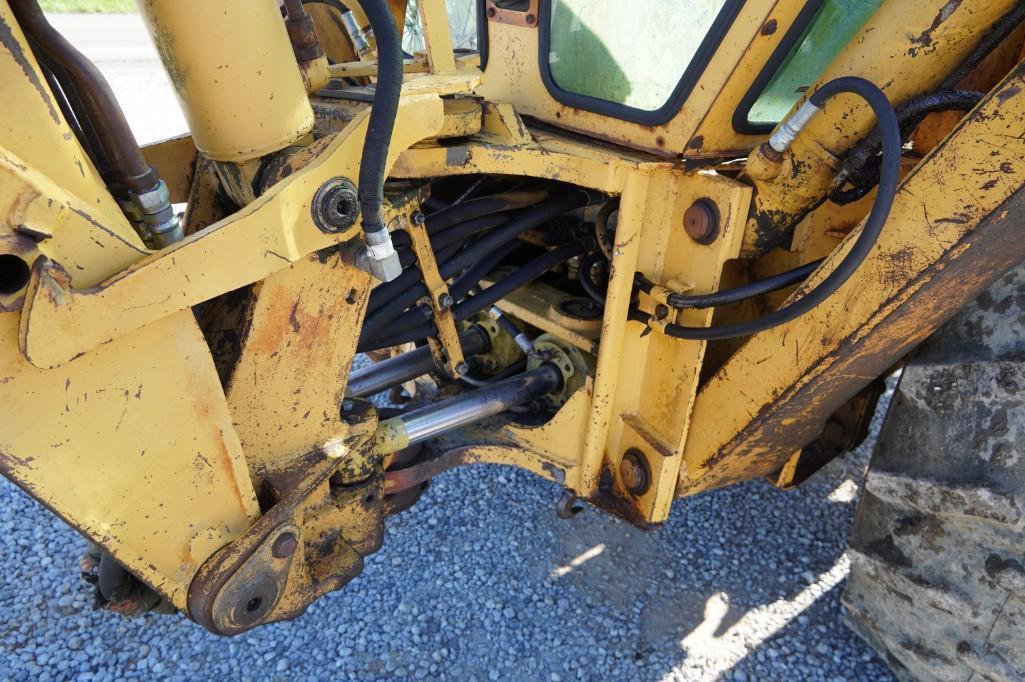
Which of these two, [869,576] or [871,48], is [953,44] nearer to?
→ [871,48]

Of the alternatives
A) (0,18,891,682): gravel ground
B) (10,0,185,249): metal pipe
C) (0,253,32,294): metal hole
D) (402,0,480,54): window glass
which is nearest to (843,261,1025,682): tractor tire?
(0,18,891,682): gravel ground

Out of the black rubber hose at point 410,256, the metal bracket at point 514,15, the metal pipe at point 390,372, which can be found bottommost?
the metal pipe at point 390,372

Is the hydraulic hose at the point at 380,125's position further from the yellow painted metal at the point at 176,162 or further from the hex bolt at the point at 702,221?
the hex bolt at the point at 702,221

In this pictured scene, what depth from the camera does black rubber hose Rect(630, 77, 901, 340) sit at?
111 cm

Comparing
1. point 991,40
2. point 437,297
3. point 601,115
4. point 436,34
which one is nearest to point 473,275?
point 437,297

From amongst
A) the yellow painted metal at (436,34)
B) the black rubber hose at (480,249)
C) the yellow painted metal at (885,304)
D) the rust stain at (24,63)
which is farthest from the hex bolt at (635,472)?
the rust stain at (24,63)

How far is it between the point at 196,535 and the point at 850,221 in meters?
1.50

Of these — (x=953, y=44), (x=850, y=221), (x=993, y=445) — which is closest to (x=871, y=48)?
(x=953, y=44)

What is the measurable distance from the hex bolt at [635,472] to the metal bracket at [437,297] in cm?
48

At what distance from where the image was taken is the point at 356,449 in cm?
152

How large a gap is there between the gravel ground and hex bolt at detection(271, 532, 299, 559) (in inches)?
26.3

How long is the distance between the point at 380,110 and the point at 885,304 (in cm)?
94

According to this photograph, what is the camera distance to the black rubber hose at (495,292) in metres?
1.63

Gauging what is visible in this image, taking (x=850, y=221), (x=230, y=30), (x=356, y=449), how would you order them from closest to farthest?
(x=230, y=30) < (x=356, y=449) < (x=850, y=221)
